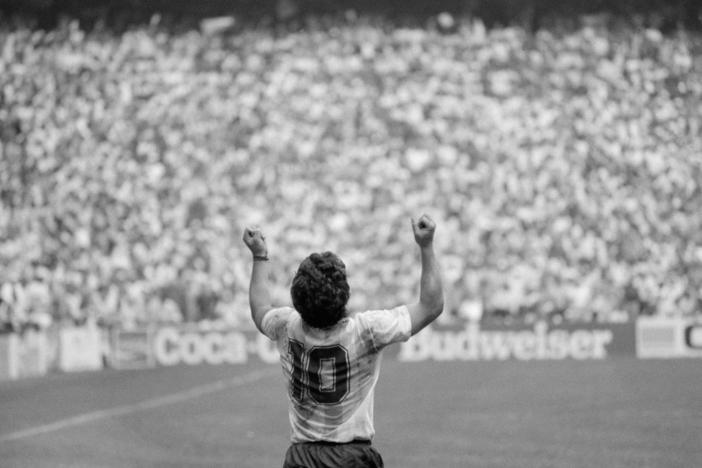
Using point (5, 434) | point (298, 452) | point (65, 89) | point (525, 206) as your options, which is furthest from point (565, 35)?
point (298, 452)

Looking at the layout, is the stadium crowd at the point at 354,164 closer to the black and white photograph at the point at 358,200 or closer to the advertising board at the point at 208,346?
the black and white photograph at the point at 358,200

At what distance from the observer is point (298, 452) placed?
435 centimetres

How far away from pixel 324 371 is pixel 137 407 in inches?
505

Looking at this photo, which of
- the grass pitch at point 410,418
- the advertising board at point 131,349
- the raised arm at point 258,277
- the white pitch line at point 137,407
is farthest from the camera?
the advertising board at point 131,349

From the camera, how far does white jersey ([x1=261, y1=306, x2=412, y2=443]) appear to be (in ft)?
14.0

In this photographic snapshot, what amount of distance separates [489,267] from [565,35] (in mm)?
10219

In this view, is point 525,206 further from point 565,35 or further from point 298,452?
point 298,452

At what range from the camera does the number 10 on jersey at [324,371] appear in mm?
4293

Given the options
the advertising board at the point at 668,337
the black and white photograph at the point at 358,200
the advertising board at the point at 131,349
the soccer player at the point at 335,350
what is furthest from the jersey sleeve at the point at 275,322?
the advertising board at the point at 668,337

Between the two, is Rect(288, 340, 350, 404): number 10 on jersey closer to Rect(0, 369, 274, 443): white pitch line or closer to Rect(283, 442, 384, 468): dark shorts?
Rect(283, 442, 384, 468): dark shorts

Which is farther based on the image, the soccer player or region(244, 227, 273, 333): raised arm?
region(244, 227, 273, 333): raised arm

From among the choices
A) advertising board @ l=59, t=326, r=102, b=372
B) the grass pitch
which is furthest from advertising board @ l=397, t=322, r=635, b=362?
advertising board @ l=59, t=326, r=102, b=372

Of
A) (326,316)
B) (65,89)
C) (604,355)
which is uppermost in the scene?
(65,89)

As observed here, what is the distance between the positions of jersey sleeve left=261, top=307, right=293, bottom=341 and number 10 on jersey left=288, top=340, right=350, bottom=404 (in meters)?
0.09
